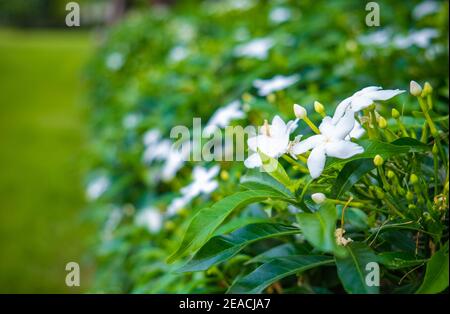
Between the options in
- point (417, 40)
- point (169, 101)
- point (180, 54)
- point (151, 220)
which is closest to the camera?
point (151, 220)

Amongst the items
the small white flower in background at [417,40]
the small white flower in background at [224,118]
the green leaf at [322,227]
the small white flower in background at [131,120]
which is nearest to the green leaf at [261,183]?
the green leaf at [322,227]

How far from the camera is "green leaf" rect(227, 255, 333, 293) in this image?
3.12 ft

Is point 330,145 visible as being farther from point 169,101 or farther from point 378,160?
point 169,101

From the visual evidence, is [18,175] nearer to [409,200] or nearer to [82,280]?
[82,280]

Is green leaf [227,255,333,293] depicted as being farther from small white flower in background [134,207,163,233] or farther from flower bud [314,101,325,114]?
small white flower in background [134,207,163,233]

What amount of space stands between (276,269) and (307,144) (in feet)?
0.76

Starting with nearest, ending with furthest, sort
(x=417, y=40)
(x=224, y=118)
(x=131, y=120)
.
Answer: (x=224, y=118) < (x=417, y=40) < (x=131, y=120)

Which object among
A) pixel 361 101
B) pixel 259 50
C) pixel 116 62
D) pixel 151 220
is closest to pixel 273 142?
pixel 361 101

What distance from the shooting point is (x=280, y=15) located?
323 cm

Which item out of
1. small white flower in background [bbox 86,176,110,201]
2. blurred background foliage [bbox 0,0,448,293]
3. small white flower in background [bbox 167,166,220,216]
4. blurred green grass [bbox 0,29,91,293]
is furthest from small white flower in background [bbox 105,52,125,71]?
small white flower in background [bbox 167,166,220,216]

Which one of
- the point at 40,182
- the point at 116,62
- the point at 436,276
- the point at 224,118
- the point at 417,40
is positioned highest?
the point at 116,62

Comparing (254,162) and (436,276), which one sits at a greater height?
(254,162)

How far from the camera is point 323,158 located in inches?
34.2
